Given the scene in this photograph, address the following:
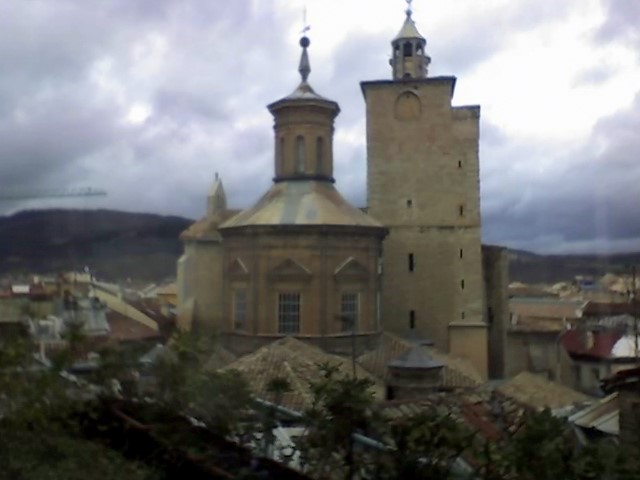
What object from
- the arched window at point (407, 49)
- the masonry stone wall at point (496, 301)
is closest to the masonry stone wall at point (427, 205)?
the masonry stone wall at point (496, 301)

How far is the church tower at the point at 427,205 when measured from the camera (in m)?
25.4

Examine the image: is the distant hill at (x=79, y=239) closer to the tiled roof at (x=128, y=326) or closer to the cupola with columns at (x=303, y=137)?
the tiled roof at (x=128, y=326)

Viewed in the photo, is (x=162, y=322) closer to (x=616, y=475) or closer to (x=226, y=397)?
(x=226, y=397)

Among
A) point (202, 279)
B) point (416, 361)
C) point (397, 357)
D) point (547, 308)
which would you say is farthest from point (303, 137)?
point (547, 308)

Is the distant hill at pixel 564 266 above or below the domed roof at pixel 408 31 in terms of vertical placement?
below

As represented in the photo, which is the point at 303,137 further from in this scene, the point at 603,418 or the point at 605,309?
the point at 605,309

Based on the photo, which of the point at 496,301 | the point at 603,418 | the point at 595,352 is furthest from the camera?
the point at 595,352

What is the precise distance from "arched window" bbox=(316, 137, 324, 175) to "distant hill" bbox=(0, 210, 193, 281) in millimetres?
4837

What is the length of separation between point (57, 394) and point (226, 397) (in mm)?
1366

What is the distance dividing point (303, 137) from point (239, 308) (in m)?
5.80

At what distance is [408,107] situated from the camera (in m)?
26.2

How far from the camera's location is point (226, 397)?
236 inches

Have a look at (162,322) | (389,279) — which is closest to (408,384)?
(389,279)

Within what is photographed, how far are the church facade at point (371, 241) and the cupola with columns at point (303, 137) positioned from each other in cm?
4
